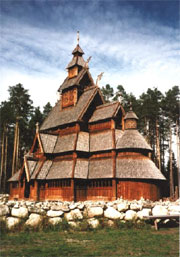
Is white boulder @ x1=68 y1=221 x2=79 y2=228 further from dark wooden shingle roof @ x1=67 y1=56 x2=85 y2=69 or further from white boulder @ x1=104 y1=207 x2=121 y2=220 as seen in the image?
dark wooden shingle roof @ x1=67 y1=56 x2=85 y2=69

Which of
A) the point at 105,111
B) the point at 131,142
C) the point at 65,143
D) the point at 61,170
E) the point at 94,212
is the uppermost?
the point at 105,111

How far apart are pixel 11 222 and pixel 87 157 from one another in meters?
15.7

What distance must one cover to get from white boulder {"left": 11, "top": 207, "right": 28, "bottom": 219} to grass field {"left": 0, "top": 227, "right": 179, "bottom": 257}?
1.22 metres

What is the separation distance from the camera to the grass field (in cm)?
942

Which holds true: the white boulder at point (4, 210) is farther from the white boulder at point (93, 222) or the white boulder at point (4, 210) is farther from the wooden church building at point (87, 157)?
the wooden church building at point (87, 157)

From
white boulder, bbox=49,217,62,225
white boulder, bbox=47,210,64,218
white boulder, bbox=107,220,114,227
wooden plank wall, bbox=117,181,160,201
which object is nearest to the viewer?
white boulder, bbox=49,217,62,225

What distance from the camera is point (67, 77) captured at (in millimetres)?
35594

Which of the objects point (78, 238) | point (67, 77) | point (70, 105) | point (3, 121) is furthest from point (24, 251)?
point (3, 121)

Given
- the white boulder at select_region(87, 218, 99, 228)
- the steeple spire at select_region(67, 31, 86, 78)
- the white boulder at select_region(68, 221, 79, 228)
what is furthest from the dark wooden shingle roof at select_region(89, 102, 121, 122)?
the white boulder at select_region(68, 221, 79, 228)

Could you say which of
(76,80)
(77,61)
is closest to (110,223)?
(76,80)

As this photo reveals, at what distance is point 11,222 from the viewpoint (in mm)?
13258

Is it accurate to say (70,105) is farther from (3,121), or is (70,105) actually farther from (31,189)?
(3,121)

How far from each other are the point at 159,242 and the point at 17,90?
41.8 m

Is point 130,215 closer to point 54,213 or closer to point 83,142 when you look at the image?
point 54,213
